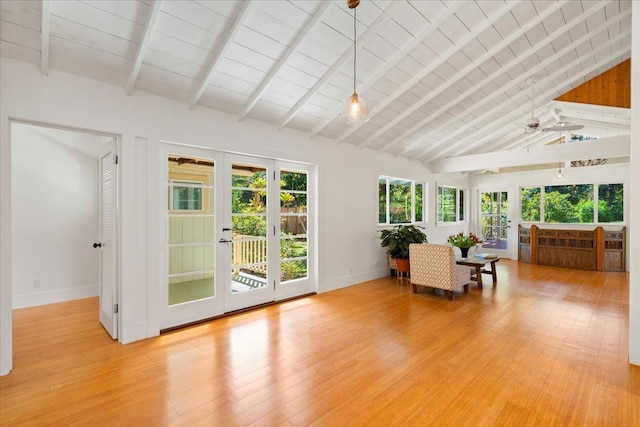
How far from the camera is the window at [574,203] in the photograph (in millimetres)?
7078

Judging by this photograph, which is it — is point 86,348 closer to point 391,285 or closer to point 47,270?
point 47,270

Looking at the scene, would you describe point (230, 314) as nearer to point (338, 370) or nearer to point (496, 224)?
point (338, 370)

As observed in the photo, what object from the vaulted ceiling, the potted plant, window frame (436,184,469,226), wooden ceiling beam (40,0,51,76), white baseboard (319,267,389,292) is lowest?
white baseboard (319,267,389,292)

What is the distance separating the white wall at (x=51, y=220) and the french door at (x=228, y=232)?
7.53 feet

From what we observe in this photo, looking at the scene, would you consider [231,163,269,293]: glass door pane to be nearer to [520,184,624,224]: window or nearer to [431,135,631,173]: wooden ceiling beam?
[431,135,631,173]: wooden ceiling beam

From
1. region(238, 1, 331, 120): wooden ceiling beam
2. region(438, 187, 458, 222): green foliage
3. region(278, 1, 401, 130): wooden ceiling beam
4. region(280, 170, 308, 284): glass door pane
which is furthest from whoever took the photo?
region(438, 187, 458, 222): green foliage

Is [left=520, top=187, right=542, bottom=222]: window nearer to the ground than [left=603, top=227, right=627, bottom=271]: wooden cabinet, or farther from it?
farther from it

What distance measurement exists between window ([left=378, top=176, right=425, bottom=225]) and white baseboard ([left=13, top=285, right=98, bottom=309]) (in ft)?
17.1

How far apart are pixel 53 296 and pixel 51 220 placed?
1.11 meters

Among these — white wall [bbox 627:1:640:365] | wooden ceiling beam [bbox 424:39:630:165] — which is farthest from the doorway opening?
wooden ceiling beam [bbox 424:39:630:165]

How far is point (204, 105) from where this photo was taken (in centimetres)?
361

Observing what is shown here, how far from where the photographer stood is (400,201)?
691 cm

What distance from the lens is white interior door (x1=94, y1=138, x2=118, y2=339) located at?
3160mm

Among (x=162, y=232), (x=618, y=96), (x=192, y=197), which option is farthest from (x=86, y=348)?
(x=618, y=96)
